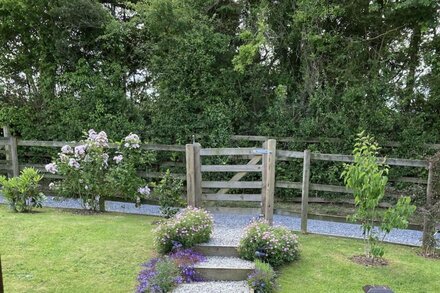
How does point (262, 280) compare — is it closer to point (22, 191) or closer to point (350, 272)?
point (350, 272)

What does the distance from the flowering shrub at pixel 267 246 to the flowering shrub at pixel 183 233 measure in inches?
21.9

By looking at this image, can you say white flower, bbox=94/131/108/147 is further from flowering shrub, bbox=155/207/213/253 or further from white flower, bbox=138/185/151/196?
flowering shrub, bbox=155/207/213/253

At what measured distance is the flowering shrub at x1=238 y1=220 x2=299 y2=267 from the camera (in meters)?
4.58

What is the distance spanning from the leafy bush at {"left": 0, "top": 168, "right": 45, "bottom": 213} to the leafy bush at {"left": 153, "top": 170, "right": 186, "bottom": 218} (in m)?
2.44

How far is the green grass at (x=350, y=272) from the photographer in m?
4.15

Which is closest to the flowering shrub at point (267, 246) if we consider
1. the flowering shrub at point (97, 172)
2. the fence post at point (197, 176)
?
the fence post at point (197, 176)

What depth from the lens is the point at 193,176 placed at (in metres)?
6.15

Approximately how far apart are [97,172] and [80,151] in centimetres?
50

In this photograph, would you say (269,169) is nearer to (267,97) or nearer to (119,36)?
(267,97)

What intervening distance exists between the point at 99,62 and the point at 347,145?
6.56 meters

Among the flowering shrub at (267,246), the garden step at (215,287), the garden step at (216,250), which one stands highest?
the flowering shrub at (267,246)

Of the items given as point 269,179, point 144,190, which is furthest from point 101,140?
point 269,179

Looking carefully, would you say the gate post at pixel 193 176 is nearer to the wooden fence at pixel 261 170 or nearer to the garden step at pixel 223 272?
the wooden fence at pixel 261 170

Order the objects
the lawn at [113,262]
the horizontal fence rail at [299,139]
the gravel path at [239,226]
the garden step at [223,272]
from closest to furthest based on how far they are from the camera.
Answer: the lawn at [113,262] → the garden step at [223,272] → the gravel path at [239,226] → the horizontal fence rail at [299,139]
